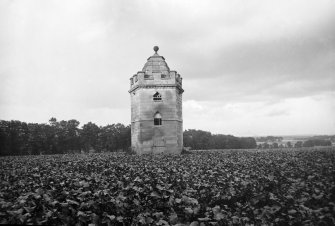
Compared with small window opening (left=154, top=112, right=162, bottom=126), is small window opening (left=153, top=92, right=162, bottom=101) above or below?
above

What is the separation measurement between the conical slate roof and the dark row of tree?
50922 mm

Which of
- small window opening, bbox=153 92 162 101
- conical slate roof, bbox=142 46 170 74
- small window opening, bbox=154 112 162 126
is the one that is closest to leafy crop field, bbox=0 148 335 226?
small window opening, bbox=154 112 162 126

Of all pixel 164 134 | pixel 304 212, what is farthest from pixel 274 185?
pixel 164 134

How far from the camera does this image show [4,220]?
17.3ft

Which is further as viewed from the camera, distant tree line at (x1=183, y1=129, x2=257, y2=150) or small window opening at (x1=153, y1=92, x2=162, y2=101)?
distant tree line at (x1=183, y1=129, x2=257, y2=150)

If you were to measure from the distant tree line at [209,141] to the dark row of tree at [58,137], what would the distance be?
2477 centimetres

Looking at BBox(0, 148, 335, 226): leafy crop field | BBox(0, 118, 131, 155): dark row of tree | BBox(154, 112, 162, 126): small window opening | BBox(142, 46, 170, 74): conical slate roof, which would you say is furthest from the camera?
BBox(0, 118, 131, 155): dark row of tree

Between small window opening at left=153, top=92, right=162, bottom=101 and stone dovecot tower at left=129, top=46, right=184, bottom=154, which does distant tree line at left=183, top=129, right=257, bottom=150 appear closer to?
stone dovecot tower at left=129, top=46, right=184, bottom=154

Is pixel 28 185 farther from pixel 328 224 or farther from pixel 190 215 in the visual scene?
pixel 328 224

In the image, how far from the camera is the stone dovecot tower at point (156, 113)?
28719 mm

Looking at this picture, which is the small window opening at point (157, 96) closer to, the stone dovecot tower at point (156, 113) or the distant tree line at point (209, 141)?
the stone dovecot tower at point (156, 113)

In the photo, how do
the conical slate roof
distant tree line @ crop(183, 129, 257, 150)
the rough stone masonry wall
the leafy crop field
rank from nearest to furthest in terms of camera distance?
1. the leafy crop field
2. the rough stone masonry wall
3. the conical slate roof
4. distant tree line @ crop(183, 129, 257, 150)

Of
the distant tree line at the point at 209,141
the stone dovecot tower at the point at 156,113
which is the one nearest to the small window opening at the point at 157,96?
the stone dovecot tower at the point at 156,113

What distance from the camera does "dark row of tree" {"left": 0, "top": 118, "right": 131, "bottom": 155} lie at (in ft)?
238
